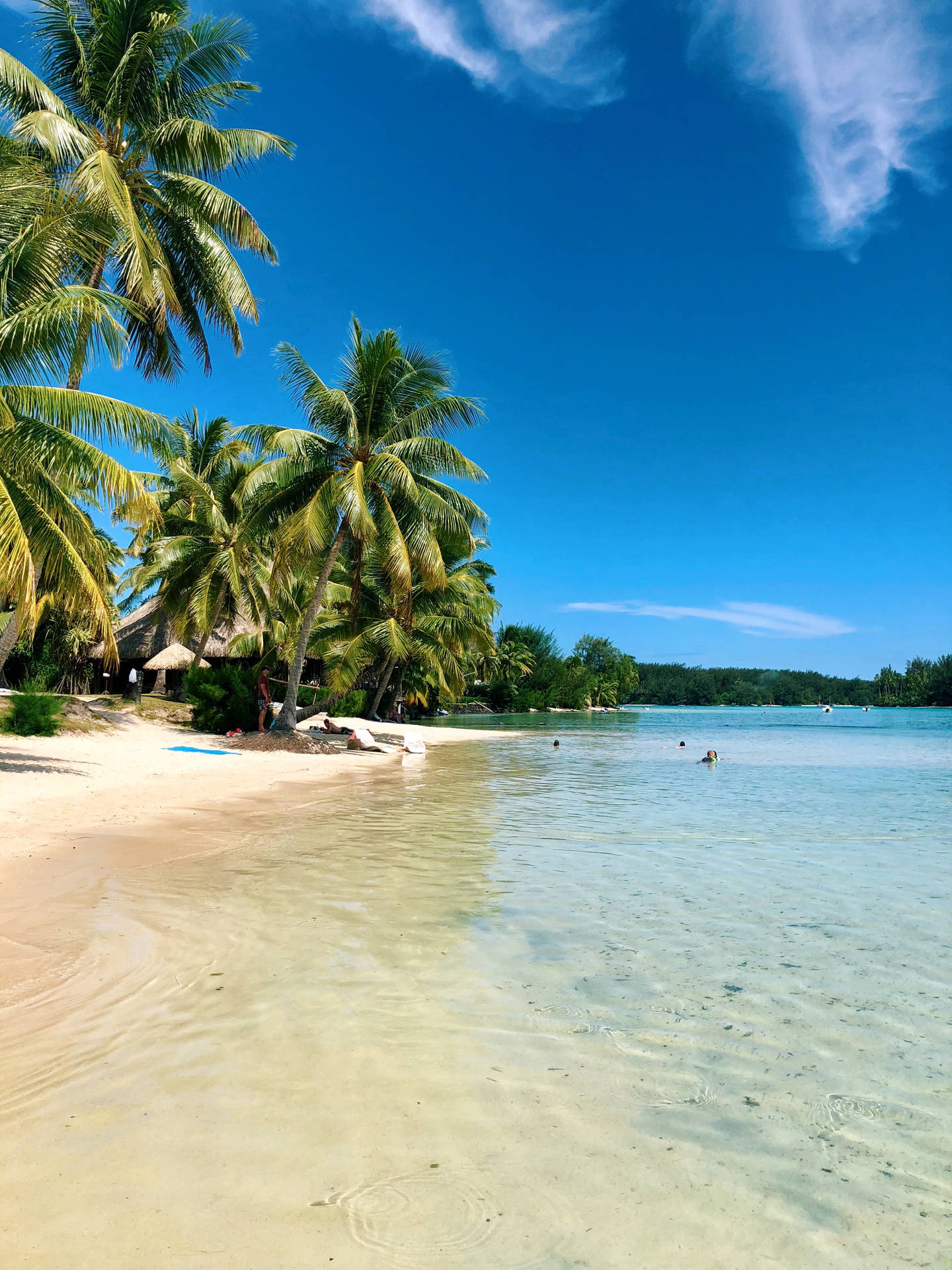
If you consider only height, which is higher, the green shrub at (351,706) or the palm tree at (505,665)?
the palm tree at (505,665)

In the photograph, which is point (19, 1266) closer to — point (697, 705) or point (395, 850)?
point (395, 850)

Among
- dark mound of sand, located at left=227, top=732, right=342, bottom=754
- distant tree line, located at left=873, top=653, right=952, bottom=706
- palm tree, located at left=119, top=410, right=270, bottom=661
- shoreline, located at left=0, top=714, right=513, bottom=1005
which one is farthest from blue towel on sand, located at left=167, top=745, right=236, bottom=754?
distant tree line, located at left=873, top=653, right=952, bottom=706

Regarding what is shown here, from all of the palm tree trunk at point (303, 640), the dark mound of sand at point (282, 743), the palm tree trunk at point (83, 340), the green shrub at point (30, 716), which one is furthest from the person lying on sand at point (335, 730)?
the palm tree trunk at point (83, 340)

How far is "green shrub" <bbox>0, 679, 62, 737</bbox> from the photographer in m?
15.2

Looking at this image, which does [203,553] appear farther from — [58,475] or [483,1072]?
[483,1072]

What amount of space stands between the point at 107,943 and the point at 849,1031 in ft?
13.2

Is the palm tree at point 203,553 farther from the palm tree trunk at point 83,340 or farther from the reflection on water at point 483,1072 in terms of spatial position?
the reflection on water at point 483,1072

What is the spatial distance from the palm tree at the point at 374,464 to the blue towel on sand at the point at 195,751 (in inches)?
93.4

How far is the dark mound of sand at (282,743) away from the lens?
57.9 ft

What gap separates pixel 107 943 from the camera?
429 centimetres

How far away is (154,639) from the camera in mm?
30500

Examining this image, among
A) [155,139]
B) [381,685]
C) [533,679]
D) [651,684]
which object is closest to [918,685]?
[651,684]

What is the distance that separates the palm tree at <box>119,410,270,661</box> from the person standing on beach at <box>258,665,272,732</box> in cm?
Answer: 391

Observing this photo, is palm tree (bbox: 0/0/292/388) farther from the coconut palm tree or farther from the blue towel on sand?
the blue towel on sand
